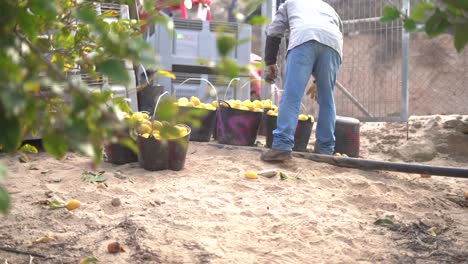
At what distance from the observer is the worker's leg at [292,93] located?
12.7 ft

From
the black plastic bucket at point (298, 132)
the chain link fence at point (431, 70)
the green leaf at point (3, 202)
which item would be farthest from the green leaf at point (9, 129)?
the chain link fence at point (431, 70)

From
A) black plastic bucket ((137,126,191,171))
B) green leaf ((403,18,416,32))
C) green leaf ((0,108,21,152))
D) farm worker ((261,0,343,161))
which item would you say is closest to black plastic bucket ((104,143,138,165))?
black plastic bucket ((137,126,191,171))

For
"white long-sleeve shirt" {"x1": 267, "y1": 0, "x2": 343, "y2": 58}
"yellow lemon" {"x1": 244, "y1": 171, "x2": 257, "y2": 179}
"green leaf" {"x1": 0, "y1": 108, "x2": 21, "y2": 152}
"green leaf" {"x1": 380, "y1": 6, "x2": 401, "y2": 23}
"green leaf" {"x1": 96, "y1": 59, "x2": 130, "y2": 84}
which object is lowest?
"yellow lemon" {"x1": 244, "y1": 171, "x2": 257, "y2": 179}

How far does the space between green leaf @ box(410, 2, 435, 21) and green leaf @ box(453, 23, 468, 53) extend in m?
0.08

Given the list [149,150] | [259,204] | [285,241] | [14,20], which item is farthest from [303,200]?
[14,20]

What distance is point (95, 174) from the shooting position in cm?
323

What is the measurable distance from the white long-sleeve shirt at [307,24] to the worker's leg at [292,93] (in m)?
0.07

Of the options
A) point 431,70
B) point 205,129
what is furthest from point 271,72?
point 431,70

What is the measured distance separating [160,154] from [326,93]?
1485 mm

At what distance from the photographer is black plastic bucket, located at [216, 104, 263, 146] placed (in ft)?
14.5

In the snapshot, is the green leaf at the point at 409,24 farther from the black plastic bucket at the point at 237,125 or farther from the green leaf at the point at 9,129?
the black plastic bucket at the point at 237,125

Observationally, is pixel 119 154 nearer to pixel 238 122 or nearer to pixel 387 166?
pixel 238 122

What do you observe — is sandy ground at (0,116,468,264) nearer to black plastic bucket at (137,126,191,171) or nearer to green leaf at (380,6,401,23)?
black plastic bucket at (137,126,191,171)

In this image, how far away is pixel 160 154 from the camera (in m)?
3.40
